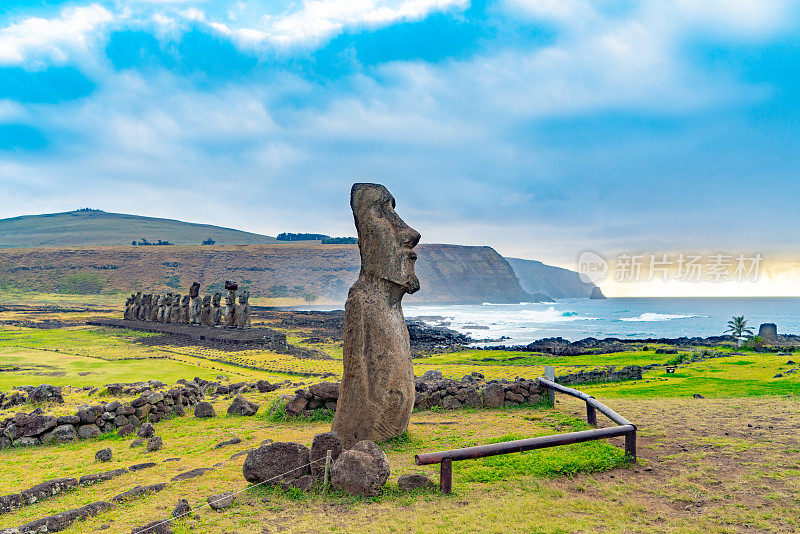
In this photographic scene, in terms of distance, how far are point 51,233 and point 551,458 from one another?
9089 inches

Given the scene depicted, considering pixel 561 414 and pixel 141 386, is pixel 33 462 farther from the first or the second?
pixel 561 414

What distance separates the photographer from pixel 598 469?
317 inches

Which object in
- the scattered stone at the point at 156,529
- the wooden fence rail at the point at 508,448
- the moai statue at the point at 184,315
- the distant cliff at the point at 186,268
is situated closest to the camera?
the scattered stone at the point at 156,529

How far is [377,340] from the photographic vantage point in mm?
9500

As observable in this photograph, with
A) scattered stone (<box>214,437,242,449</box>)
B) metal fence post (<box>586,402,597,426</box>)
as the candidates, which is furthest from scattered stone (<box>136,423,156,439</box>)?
metal fence post (<box>586,402,597,426</box>)

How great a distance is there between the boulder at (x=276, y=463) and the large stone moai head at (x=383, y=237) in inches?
144

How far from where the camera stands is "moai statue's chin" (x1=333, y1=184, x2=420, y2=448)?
9422 millimetres

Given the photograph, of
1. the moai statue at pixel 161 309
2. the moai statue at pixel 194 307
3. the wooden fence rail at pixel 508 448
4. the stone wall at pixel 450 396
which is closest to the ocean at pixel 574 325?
the moai statue at pixel 194 307

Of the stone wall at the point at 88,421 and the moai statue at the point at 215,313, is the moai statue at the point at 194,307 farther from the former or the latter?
the stone wall at the point at 88,421

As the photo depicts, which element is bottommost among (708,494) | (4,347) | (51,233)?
(4,347)

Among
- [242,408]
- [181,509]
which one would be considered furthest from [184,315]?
[181,509]

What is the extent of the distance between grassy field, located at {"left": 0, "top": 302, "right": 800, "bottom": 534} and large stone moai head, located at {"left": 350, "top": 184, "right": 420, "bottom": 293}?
324 cm

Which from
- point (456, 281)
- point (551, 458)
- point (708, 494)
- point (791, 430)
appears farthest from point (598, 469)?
point (456, 281)

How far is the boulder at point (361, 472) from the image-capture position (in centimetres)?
708
